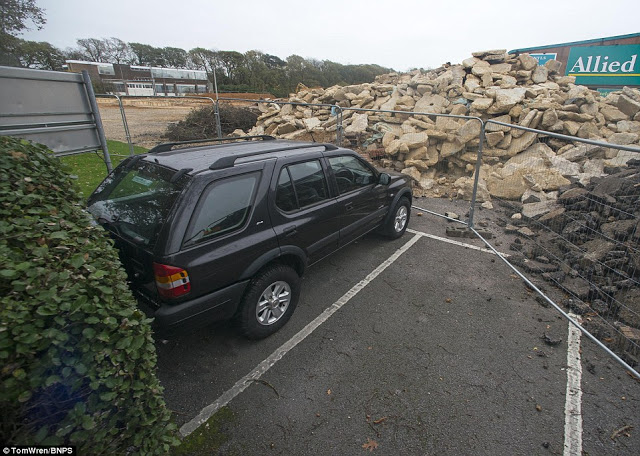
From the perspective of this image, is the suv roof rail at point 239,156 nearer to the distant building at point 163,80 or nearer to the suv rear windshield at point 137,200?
the suv rear windshield at point 137,200

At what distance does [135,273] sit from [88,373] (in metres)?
1.49

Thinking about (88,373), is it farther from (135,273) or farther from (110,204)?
(110,204)

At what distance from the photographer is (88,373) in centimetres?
147

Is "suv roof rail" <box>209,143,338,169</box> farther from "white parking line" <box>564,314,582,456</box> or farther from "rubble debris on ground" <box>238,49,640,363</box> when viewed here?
"white parking line" <box>564,314,582,456</box>

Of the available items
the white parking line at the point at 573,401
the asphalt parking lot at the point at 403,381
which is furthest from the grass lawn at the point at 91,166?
the white parking line at the point at 573,401

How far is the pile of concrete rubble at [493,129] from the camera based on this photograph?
7543 mm

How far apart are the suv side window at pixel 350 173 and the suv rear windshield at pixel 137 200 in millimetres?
1999

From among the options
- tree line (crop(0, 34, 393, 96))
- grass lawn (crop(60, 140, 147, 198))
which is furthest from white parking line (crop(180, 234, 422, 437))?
tree line (crop(0, 34, 393, 96))

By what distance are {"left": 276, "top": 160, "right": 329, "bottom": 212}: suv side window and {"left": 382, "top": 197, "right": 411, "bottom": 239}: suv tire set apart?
5.87 feet

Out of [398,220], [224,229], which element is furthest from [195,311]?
[398,220]

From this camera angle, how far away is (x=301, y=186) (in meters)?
3.67

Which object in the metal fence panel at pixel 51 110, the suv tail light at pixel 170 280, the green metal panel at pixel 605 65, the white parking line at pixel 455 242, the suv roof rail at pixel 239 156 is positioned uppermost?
the green metal panel at pixel 605 65

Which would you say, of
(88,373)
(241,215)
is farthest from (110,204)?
(88,373)

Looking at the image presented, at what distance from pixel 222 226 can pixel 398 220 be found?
3.56m
